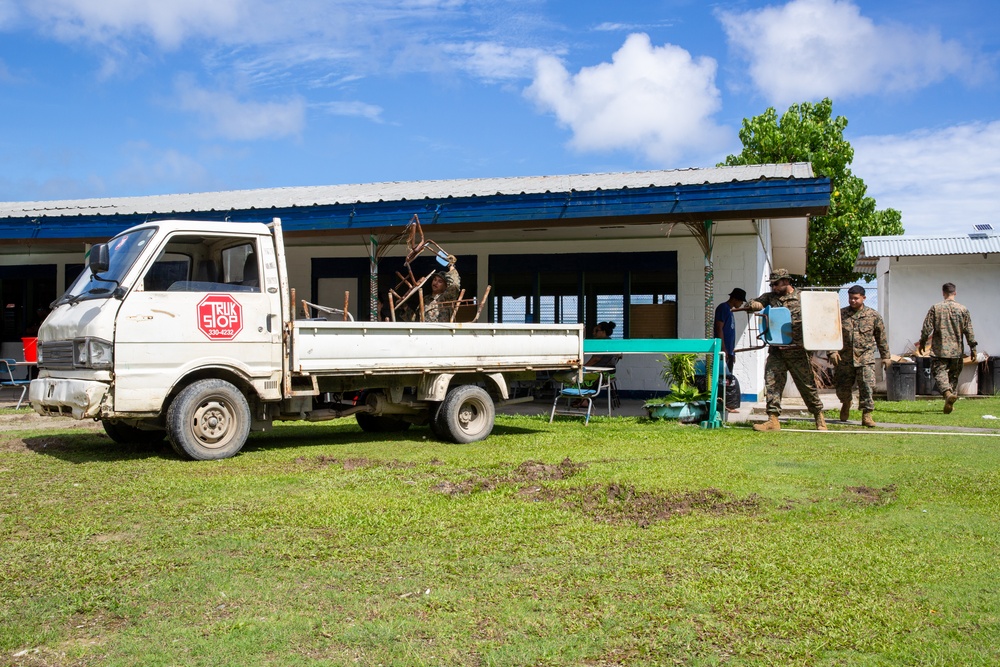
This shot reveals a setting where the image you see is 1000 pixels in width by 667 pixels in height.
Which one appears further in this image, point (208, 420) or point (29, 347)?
point (29, 347)

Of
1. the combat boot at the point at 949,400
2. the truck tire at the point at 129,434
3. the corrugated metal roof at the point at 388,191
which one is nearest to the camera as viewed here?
the truck tire at the point at 129,434

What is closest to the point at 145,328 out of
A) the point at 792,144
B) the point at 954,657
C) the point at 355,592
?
the point at 355,592

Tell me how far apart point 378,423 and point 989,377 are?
1295 centimetres

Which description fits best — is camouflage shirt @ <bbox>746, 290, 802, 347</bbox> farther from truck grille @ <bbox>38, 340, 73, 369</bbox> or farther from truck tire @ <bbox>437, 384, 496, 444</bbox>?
truck grille @ <bbox>38, 340, 73, 369</bbox>

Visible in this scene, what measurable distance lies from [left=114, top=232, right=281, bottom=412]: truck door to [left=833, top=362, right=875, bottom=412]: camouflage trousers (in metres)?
7.40

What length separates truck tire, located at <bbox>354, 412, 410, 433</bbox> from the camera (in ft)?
36.9

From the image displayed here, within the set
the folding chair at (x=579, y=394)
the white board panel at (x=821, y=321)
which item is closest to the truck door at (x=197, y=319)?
the folding chair at (x=579, y=394)

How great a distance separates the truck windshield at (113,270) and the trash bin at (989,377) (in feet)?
52.1

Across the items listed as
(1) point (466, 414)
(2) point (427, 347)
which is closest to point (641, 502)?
(2) point (427, 347)

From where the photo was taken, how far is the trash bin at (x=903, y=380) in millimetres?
16531

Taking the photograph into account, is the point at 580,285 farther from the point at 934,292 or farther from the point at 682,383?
the point at 934,292

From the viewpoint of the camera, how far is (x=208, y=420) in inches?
339

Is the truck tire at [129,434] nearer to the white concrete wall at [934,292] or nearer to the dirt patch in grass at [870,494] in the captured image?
the dirt patch in grass at [870,494]

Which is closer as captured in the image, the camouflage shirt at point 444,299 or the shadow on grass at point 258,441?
the shadow on grass at point 258,441
